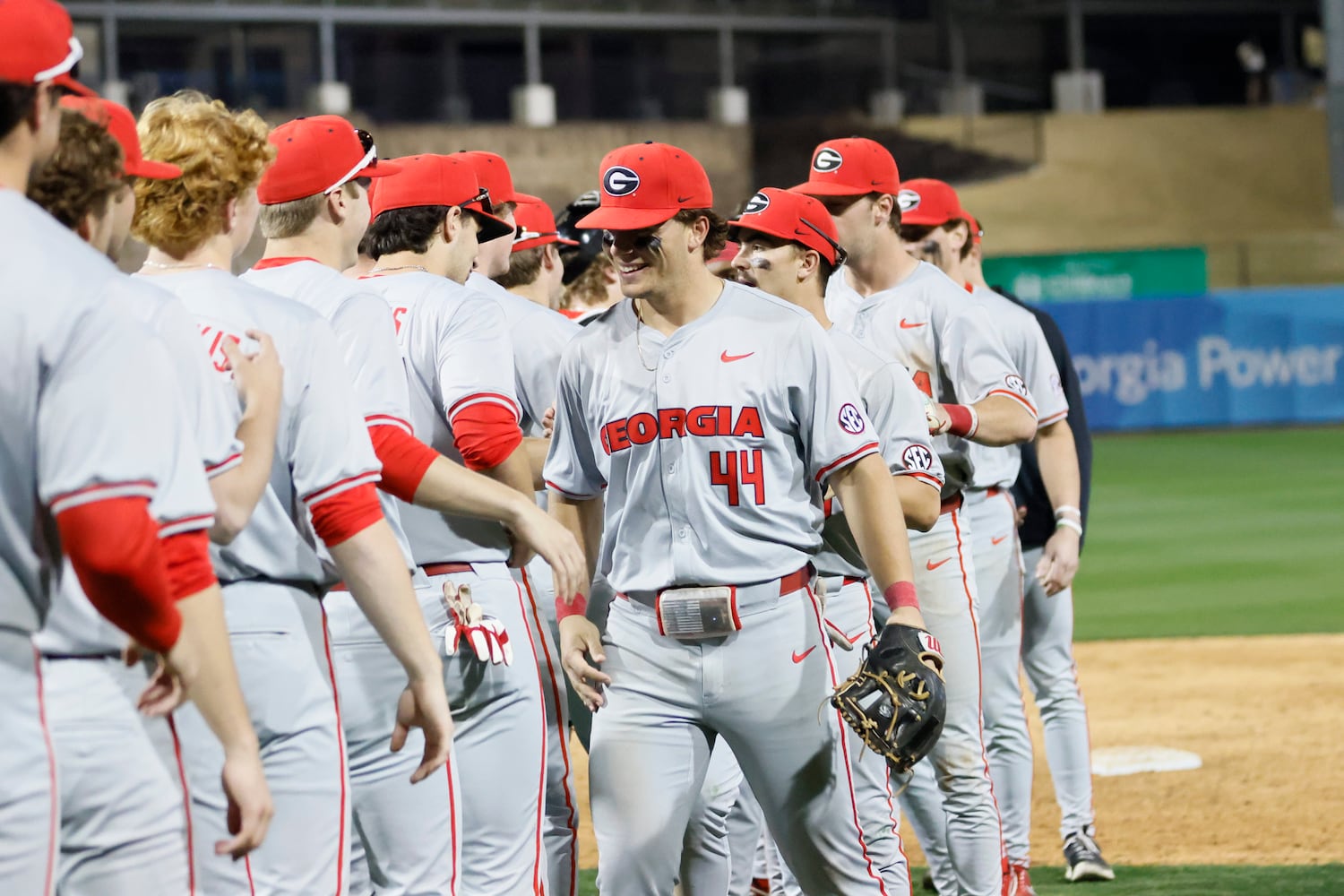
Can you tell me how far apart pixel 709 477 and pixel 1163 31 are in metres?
36.8

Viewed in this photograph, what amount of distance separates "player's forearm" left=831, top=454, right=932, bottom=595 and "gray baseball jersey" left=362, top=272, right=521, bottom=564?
786 mm

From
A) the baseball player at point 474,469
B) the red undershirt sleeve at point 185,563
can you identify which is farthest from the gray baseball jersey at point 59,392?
the baseball player at point 474,469

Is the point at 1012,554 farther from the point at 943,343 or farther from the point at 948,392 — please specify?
the point at 943,343

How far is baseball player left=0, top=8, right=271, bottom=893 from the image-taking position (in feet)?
6.54

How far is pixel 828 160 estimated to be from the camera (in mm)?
4953

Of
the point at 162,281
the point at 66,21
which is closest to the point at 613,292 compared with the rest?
the point at 162,281

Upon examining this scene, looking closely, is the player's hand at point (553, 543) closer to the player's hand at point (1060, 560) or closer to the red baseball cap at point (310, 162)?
the red baseball cap at point (310, 162)

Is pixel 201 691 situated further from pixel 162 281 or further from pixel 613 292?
pixel 613 292

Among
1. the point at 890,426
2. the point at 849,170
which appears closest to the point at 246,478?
the point at 890,426

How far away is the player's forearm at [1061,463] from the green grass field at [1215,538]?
4.57 meters

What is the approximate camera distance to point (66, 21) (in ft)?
7.16

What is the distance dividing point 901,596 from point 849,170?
190cm

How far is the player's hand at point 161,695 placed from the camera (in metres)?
2.19

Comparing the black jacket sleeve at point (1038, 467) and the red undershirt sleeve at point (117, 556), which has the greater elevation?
the red undershirt sleeve at point (117, 556)
